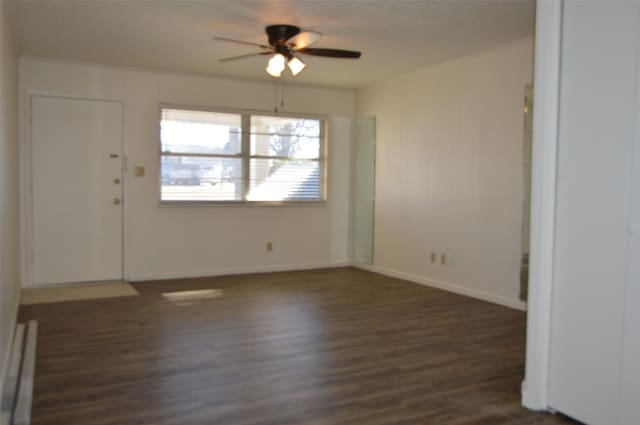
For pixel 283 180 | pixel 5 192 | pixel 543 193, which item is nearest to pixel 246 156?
pixel 283 180

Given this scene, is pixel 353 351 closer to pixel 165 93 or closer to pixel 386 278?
pixel 386 278

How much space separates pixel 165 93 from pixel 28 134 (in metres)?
1.54

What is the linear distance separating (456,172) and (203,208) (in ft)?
10.0

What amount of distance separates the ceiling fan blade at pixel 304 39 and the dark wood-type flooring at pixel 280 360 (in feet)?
7.42

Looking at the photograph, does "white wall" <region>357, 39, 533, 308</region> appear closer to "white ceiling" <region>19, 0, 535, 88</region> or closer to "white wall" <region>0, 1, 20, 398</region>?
"white ceiling" <region>19, 0, 535, 88</region>

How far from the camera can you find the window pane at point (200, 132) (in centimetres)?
625

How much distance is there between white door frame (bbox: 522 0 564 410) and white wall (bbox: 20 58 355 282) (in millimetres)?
4493

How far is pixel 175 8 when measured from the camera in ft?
13.0

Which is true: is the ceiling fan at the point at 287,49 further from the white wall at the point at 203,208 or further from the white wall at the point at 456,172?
the white wall at the point at 203,208

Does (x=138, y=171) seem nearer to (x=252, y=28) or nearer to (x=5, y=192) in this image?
(x=252, y=28)

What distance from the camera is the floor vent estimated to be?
2501 millimetres

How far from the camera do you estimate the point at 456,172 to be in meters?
5.57

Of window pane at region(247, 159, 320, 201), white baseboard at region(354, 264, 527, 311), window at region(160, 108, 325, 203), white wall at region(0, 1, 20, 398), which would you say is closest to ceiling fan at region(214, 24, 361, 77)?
white wall at region(0, 1, 20, 398)

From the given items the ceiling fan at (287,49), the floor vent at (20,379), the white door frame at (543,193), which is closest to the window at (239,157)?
the ceiling fan at (287,49)
